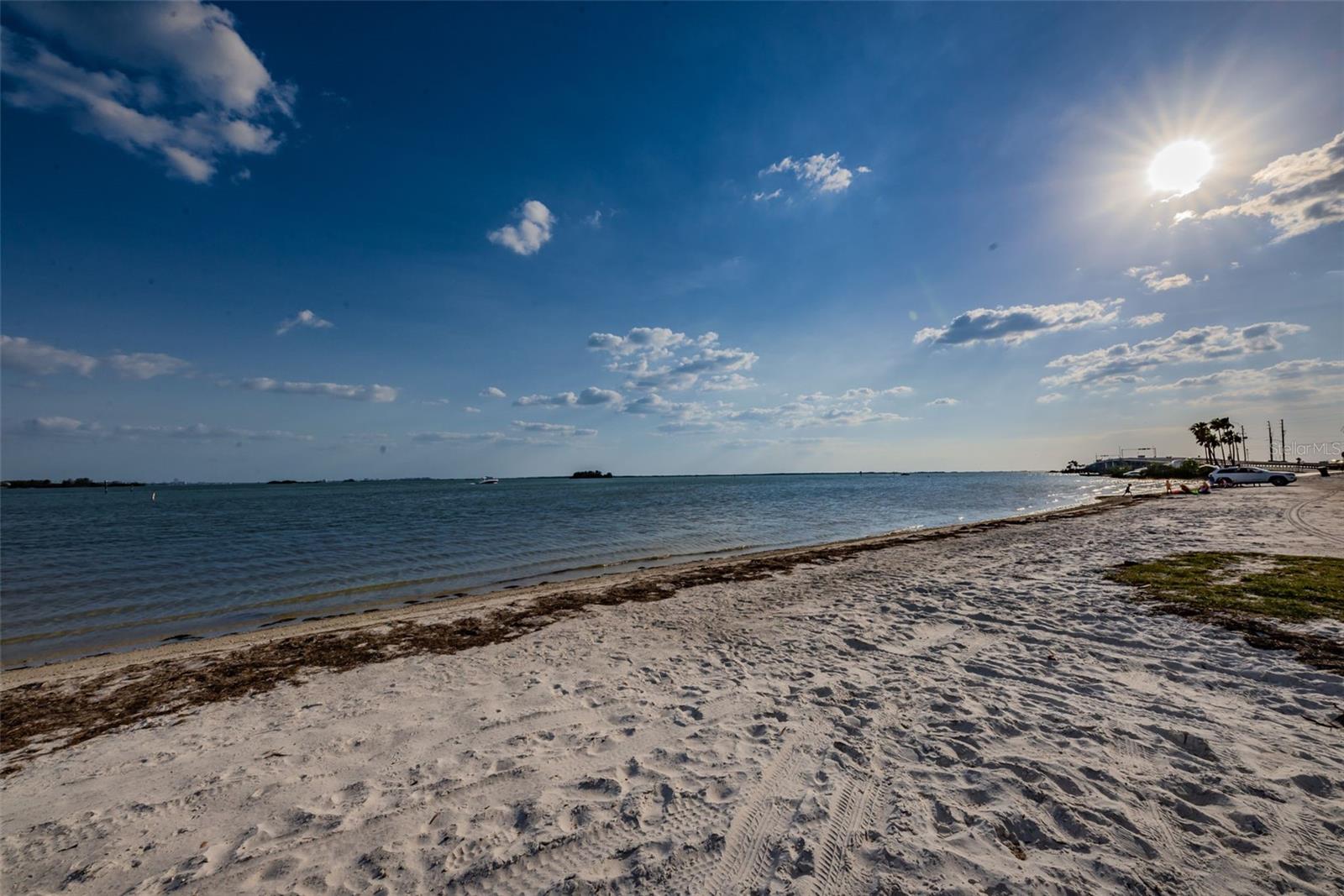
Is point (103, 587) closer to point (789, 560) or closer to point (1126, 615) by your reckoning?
point (789, 560)

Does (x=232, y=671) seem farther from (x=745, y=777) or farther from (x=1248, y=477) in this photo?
(x=1248, y=477)

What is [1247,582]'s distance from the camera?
962 cm

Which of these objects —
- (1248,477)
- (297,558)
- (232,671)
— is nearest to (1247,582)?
(232,671)

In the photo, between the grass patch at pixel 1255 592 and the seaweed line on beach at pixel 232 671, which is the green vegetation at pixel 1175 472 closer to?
the grass patch at pixel 1255 592

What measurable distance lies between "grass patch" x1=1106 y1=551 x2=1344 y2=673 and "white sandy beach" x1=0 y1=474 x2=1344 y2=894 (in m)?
0.51

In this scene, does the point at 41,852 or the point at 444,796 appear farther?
the point at 444,796

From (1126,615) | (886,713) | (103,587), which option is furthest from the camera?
(103,587)

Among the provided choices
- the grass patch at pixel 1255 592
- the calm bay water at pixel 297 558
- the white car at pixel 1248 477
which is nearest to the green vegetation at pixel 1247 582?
the grass patch at pixel 1255 592

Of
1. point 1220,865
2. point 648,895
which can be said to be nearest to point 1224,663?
point 1220,865

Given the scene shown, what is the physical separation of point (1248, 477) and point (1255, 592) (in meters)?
50.6

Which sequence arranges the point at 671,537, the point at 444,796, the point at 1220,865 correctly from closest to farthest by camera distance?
1. the point at 1220,865
2. the point at 444,796
3. the point at 671,537

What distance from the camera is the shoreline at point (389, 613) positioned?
375 inches

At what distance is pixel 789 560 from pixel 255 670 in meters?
13.3

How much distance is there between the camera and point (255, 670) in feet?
27.6
